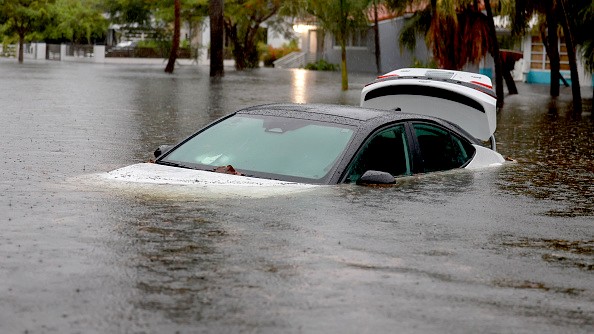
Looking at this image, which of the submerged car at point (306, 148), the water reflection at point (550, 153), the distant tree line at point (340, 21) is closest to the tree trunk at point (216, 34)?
the distant tree line at point (340, 21)

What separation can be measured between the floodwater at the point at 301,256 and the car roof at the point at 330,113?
0.61 metres

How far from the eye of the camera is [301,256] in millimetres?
8445

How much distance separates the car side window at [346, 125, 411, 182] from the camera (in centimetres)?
1133

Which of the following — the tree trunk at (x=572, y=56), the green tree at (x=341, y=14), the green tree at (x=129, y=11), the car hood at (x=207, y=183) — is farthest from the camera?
the green tree at (x=129, y=11)

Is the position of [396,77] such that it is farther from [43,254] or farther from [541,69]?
[541,69]

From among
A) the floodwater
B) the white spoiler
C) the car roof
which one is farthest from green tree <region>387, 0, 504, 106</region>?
the car roof

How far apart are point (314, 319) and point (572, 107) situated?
31.3 meters

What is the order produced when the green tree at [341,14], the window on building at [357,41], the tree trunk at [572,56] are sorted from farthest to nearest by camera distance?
the window on building at [357,41]
the green tree at [341,14]
the tree trunk at [572,56]

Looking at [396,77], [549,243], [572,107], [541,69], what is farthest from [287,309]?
[541,69]

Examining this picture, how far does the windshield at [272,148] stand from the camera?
11070 millimetres

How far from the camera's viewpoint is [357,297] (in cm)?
716

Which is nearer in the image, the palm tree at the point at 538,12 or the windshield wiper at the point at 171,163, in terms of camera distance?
the windshield wiper at the point at 171,163

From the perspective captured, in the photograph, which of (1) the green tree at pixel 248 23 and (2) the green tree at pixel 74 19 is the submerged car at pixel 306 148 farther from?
(2) the green tree at pixel 74 19

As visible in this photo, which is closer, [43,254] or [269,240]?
[43,254]
